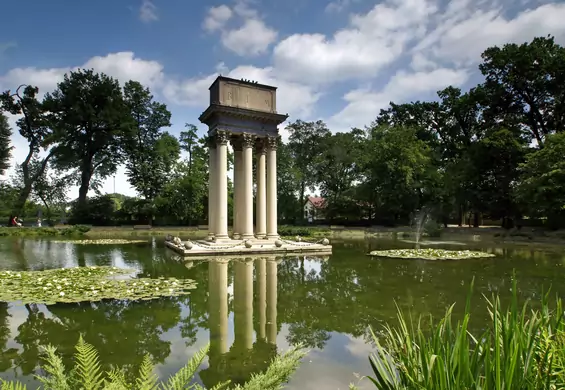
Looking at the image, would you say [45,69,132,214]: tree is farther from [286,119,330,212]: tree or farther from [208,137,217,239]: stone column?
[208,137,217,239]: stone column

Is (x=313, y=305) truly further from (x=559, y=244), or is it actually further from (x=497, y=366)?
(x=559, y=244)

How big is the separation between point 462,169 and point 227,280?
36.2m

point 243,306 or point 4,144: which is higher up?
point 4,144

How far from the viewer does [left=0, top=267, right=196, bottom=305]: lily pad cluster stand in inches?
369

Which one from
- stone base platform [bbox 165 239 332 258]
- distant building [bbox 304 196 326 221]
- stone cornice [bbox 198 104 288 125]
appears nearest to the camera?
stone base platform [bbox 165 239 332 258]

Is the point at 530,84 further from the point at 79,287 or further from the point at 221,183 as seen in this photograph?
the point at 79,287

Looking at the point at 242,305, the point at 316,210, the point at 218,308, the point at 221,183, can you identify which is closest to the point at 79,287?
the point at 218,308

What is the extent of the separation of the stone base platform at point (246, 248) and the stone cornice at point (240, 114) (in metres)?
8.10

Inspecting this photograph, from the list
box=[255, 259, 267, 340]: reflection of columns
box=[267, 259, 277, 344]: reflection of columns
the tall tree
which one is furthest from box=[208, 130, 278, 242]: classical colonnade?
the tall tree

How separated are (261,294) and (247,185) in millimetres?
15236

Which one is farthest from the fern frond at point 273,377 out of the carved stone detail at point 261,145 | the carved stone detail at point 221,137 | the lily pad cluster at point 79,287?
the carved stone detail at point 261,145

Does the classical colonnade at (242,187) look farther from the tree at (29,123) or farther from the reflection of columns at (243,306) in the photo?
the tree at (29,123)

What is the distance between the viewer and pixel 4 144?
4906 centimetres

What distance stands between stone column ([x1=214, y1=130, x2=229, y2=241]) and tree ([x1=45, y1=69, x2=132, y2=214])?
29.1 meters
